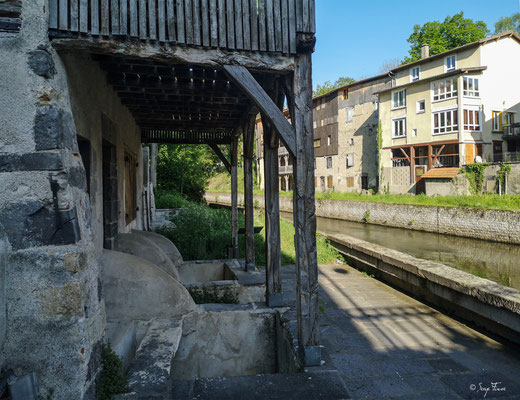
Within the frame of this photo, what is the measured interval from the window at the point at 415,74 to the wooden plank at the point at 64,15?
28.7 meters

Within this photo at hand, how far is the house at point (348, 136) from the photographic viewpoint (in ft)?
104

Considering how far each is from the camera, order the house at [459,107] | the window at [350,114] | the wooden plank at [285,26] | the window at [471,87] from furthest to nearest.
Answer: the window at [350,114]
the house at [459,107]
the window at [471,87]
the wooden plank at [285,26]

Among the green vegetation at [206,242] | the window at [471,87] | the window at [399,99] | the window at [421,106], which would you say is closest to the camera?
the green vegetation at [206,242]

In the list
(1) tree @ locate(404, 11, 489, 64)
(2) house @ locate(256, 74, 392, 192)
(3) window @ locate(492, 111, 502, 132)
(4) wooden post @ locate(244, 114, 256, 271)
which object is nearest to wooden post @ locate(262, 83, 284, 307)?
(4) wooden post @ locate(244, 114, 256, 271)

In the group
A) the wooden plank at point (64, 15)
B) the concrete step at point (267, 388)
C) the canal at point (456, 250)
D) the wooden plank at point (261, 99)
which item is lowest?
Answer: the canal at point (456, 250)

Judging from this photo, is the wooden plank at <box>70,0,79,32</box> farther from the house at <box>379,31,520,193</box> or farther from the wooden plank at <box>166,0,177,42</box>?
the house at <box>379,31,520,193</box>

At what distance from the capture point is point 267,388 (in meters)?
3.27

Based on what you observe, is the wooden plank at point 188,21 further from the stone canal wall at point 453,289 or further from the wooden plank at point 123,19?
the stone canal wall at point 453,289

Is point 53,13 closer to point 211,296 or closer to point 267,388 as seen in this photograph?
point 267,388

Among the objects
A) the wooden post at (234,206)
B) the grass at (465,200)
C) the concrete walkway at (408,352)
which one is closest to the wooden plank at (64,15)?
the concrete walkway at (408,352)

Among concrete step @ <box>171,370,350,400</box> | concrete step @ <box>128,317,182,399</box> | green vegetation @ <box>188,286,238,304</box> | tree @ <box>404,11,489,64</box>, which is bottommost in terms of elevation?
concrete step @ <box>171,370,350,400</box>

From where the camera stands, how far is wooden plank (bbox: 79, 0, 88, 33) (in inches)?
117

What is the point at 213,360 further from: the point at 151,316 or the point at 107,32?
the point at 107,32

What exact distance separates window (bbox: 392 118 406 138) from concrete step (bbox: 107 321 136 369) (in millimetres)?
27402
